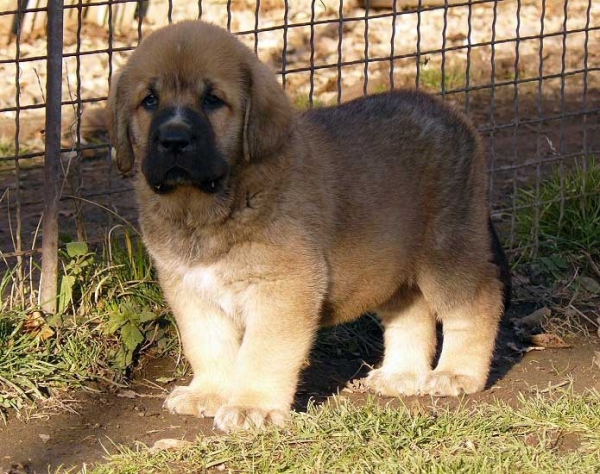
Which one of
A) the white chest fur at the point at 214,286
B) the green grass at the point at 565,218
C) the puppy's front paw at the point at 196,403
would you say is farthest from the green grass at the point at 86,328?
the green grass at the point at 565,218

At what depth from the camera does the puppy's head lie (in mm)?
A: 4641

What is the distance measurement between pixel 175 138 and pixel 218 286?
735mm

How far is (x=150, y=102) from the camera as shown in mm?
4824

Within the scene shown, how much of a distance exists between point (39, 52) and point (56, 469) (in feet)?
23.8

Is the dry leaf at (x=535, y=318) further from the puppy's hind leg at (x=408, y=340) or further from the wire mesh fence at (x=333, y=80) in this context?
the puppy's hind leg at (x=408, y=340)

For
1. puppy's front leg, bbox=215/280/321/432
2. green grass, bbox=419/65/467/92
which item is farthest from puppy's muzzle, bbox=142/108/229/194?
green grass, bbox=419/65/467/92

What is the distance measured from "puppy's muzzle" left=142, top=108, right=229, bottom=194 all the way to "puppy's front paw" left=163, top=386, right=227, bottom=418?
3.43ft

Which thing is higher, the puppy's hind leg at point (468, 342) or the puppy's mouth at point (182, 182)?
the puppy's mouth at point (182, 182)

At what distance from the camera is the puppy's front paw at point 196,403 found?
5164 millimetres

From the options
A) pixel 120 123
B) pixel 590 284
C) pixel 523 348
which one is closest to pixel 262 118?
pixel 120 123

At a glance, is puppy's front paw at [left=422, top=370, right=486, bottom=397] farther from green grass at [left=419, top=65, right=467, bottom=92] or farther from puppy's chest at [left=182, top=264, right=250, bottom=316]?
green grass at [left=419, top=65, right=467, bottom=92]

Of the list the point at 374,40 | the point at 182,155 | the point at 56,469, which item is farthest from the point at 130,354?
the point at 374,40

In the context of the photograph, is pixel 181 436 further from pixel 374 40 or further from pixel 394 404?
pixel 374 40

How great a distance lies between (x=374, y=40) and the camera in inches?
476
